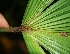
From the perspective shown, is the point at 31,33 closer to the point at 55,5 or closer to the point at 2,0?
the point at 55,5

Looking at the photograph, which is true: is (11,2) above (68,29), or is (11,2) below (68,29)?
above

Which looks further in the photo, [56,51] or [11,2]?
[11,2]

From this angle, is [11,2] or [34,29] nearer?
[34,29]

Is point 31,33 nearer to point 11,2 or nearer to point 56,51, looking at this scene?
point 56,51

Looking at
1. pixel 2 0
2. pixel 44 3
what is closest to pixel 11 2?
pixel 2 0

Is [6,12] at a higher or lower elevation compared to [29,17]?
higher

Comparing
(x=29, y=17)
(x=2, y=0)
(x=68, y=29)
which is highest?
(x=2, y=0)

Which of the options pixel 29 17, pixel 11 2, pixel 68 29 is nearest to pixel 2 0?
pixel 11 2

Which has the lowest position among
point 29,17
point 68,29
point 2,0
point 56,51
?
point 56,51
